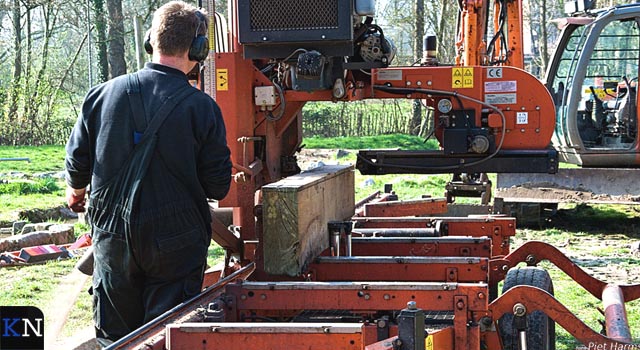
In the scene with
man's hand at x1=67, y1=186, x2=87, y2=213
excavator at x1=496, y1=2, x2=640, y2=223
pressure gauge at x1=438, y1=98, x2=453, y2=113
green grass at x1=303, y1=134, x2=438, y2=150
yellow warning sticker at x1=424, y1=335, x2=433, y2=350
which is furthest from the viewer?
green grass at x1=303, y1=134, x2=438, y2=150

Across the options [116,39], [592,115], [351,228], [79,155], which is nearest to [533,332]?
[351,228]

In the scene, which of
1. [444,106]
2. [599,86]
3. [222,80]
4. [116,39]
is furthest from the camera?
[116,39]

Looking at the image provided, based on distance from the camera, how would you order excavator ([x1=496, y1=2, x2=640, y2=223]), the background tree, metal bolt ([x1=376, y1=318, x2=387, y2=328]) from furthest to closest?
the background tree
excavator ([x1=496, y1=2, x2=640, y2=223])
metal bolt ([x1=376, y1=318, x2=387, y2=328])

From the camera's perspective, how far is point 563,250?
1081 cm

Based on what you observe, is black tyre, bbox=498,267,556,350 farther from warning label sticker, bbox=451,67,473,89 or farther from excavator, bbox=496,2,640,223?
excavator, bbox=496,2,640,223

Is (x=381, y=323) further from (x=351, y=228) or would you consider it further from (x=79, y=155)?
(x=351, y=228)

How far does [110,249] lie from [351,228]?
211 centimetres

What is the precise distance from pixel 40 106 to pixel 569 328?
2495cm

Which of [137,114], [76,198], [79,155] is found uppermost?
[137,114]

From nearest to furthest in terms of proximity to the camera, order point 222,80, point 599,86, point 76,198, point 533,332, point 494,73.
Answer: point 76,198 < point 533,332 < point 222,80 < point 494,73 < point 599,86

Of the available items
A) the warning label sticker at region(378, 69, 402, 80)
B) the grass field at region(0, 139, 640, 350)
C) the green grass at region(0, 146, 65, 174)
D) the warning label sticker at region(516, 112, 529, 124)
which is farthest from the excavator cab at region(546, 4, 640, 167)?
the green grass at region(0, 146, 65, 174)

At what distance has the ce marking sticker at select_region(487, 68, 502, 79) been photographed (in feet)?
21.8

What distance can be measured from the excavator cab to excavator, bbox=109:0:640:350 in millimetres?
5084

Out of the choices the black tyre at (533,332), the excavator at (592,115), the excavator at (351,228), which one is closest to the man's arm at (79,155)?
the excavator at (351,228)
